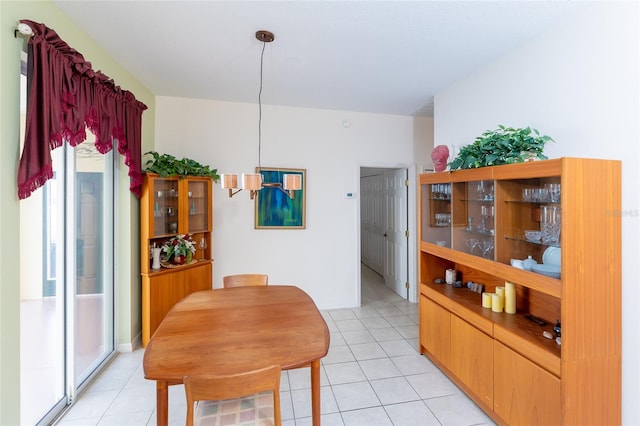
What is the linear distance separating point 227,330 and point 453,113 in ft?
9.78

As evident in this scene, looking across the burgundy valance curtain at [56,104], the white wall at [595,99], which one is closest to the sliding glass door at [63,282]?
the burgundy valance curtain at [56,104]

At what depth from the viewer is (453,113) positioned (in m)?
3.17

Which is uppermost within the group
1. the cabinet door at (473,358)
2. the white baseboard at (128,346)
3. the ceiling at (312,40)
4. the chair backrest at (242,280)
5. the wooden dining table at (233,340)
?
the ceiling at (312,40)

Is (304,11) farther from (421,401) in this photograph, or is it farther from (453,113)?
(421,401)

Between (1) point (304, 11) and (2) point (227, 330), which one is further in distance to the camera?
(1) point (304, 11)

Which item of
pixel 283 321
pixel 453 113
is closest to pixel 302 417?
pixel 283 321

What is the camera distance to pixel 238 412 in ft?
4.95

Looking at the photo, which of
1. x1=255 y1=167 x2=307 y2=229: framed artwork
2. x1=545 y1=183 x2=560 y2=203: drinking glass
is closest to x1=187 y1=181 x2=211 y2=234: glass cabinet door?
x1=255 y1=167 x2=307 y2=229: framed artwork

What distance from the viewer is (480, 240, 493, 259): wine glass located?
2.19m

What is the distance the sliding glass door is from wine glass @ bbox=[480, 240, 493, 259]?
297cm

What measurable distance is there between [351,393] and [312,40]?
2795mm

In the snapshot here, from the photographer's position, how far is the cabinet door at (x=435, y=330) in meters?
2.53

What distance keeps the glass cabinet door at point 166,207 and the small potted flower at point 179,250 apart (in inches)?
3.9

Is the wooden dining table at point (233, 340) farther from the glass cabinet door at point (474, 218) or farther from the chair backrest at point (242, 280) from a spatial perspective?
the glass cabinet door at point (474, 218)
